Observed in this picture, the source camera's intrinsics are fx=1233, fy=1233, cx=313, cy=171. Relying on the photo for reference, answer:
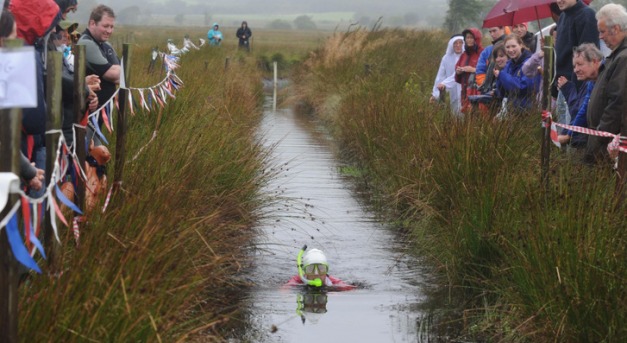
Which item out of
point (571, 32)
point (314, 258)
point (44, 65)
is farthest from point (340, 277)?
point (571, 32)

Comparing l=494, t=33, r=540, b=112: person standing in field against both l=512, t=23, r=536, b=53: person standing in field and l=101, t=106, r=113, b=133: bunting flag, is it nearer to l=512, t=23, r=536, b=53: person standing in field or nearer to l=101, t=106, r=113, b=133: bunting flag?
l=512, t=23, r=536, b=53: person standing in field

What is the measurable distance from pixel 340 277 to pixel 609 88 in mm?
2275

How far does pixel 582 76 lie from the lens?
9.05m

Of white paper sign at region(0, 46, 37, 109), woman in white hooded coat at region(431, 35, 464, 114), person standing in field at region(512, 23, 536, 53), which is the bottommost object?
woman in white hooded coat at region(431, 35, 464, 114)

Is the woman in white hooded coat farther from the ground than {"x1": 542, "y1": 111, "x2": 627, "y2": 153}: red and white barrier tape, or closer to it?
closer to it

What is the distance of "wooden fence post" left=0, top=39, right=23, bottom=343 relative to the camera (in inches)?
164

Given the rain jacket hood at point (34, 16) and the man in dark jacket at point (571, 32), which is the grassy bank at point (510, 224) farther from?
the rain jacket hood at point (34, 16)

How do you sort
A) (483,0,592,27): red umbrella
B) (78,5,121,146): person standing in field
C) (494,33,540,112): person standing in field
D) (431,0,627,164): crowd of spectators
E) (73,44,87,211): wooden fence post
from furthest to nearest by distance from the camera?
(483,0,592,27): red umbrella
(494,33,540,112): person standing in field
(78,5,121,146): person standing in field
(431,0,627,164): crowd of spectators
(73,44,87,211): wooden fence post

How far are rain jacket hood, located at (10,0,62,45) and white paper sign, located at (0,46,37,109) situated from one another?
92.0 inches

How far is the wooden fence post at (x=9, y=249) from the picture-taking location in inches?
164

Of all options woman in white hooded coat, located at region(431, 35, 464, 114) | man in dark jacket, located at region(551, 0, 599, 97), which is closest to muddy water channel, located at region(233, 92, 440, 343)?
man in dark jacket, located at region(551, 0, 599, 97)

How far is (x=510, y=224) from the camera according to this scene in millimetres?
7387

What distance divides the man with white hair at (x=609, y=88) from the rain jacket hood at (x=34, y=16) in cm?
381

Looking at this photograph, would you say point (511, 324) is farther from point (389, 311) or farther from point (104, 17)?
point (104, 17)
